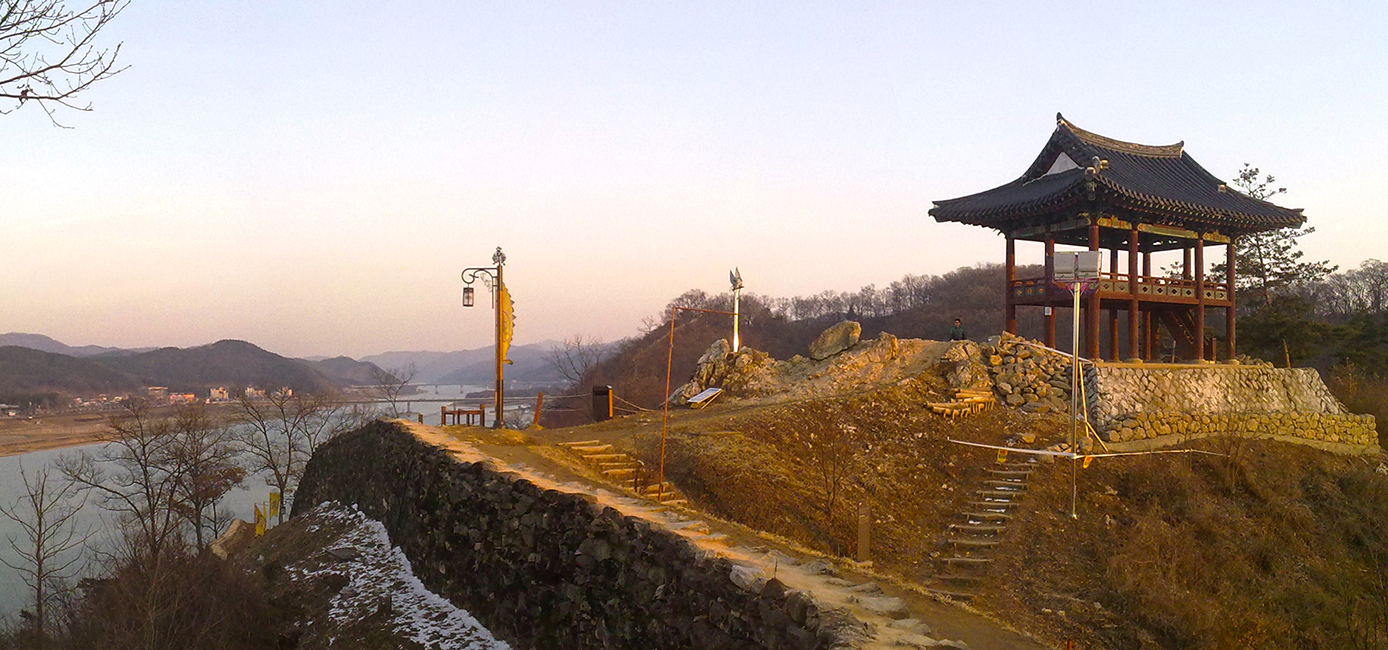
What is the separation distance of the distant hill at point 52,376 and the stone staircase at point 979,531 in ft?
216

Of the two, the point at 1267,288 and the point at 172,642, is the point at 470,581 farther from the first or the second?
the point at 1267,288

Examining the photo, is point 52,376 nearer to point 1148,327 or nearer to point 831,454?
point 831,454

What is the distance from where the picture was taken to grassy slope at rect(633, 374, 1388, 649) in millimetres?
10500

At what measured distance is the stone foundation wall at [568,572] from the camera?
579 centimetres

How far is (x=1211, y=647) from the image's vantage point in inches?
369

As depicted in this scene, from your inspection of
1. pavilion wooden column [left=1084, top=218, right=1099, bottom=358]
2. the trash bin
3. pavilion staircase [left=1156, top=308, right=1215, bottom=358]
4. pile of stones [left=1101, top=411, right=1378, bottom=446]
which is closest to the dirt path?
the trash bin

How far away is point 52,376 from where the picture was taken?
61562 mm

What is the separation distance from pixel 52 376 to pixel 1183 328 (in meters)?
79.8

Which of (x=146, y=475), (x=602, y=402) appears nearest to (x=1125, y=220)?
(x=602, y=402)

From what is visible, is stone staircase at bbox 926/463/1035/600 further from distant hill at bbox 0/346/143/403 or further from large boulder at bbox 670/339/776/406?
distant hill at bbox 0/346/143/403

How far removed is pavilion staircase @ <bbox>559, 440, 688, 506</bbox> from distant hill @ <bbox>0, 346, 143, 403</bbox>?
60010mm

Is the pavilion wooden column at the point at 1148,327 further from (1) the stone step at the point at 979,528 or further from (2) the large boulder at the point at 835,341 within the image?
(1) the stone step at the point at 979,528

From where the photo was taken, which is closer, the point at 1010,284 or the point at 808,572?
the point at 808,572

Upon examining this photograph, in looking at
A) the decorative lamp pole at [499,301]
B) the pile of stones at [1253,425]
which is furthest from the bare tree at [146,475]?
the pile of stones at [1253,425]
